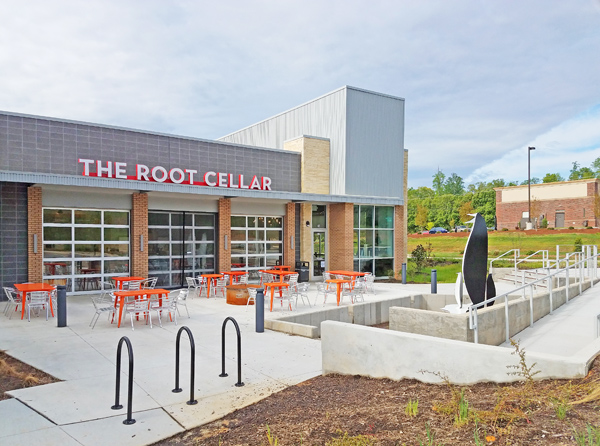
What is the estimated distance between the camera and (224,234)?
20656mm

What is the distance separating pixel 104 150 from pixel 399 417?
51.9ft

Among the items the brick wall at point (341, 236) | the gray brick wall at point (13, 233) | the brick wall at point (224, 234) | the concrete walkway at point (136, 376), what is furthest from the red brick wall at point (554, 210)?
the gray brick wall at point (13, 233)

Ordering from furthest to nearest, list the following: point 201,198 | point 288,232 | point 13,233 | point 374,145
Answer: point 374,145, point 288,232, point 201,198, point 13,233

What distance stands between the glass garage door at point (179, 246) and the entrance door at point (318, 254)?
564 cm

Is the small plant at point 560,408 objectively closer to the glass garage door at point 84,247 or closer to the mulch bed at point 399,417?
the mulch bed at point 399,417

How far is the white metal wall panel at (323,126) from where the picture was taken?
24.0 m

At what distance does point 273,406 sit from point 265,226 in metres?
16.4

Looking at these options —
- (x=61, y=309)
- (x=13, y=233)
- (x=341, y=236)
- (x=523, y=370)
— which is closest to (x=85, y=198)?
(x=13, y=233)

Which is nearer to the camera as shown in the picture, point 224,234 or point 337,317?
point 337,317

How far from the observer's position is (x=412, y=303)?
16609 mm

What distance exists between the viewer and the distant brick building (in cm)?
6294

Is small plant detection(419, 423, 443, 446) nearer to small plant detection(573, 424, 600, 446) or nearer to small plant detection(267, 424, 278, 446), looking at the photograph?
small plant detection(573, 424, 600, 446)

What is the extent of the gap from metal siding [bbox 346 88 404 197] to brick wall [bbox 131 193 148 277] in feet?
33.5

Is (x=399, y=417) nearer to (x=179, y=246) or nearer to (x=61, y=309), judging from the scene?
(x=61, y=309)
